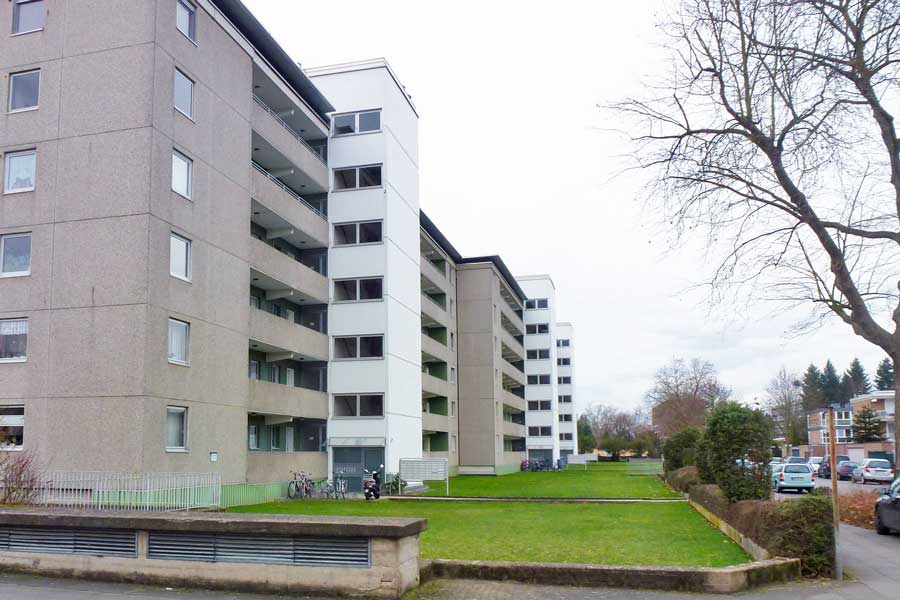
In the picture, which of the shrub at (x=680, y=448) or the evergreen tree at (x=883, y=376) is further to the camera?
the evergreen tree at (x=883, y=376)

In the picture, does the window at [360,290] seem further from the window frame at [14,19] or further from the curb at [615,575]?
the curb at [615,575]

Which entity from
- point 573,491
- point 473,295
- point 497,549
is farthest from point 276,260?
point 473,295

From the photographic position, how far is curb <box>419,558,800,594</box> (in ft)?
31.7

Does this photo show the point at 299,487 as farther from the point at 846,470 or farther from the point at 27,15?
the point at 846,470

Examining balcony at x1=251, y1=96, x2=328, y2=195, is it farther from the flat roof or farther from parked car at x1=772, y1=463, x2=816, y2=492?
parked car at x1=772, y1=463, x2=816, y2=492

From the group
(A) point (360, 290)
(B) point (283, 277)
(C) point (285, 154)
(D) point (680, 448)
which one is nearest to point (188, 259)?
(B) point (283, 277)

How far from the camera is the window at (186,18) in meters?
25.5

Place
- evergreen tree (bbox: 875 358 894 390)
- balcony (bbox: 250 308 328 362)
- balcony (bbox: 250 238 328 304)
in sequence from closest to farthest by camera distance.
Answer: balcony (bbox: 250 308 328 362) → balcony (bbox: 250 238 328 304) → evergreen tree (bbox: 875 358 894 390)

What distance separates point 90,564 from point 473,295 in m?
54.6

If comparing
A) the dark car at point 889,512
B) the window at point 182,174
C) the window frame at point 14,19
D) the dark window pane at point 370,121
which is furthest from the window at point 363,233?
the dark car at point 889,512

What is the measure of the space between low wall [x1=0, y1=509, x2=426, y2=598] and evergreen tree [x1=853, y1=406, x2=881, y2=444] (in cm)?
9461

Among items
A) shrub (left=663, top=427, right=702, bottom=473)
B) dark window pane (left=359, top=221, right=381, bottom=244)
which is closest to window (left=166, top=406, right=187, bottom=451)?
dark window pane (left=359, top=221, right=381, bottom=244)

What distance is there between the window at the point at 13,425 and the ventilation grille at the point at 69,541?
14.0 metres

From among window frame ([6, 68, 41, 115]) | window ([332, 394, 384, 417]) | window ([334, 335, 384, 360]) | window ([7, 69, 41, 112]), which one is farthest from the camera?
window ([334, 335, 384, 360])
